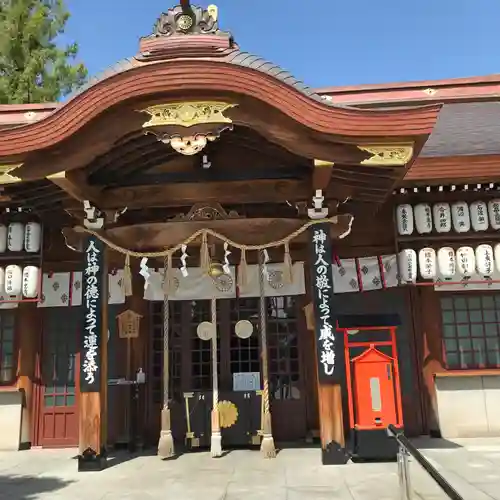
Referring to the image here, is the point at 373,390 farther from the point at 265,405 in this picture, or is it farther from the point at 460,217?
the point at 460,217

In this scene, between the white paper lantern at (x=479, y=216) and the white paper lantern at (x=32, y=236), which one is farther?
the white paper lantern at (x=32, y=236)

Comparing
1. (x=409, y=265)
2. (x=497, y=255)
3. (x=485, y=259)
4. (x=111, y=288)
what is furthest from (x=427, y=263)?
(x=111, y=288)

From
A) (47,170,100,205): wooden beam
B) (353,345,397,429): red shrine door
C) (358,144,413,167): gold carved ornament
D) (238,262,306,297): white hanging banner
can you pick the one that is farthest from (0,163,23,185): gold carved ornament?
(353,345,397,429): red shrine door

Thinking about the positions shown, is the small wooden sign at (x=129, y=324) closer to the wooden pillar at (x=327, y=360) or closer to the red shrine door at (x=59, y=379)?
the red shrine door at (x=59, y=379)

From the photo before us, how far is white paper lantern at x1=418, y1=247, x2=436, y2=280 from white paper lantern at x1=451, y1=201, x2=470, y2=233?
0.65 meters

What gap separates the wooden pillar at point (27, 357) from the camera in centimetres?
1040

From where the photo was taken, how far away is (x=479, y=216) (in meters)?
9.46

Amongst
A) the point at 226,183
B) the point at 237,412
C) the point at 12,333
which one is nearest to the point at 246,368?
the point at 237,412

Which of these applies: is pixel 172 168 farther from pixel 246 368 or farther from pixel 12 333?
pixel 12 333

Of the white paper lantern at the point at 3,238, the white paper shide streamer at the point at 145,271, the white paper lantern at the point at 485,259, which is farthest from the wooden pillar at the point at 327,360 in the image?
the white paper lantern at the point at 3,238

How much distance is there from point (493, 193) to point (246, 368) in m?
5.68

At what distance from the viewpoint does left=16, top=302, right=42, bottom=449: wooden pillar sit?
1040cm

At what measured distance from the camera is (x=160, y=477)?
7.45 metres

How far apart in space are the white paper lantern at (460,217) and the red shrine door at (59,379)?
24.0 ft
